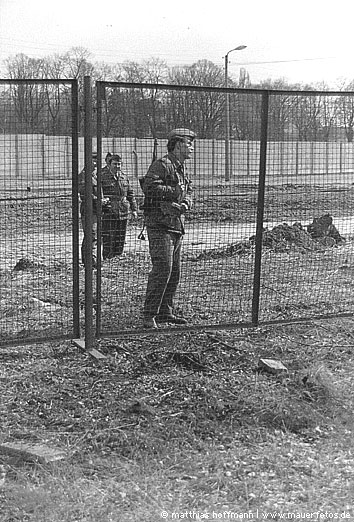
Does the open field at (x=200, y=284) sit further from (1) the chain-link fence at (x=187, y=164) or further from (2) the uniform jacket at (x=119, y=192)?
(2) the uniform jacket at (x=119, y=192)

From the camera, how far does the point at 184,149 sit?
24.0 feet

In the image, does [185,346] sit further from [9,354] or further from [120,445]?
[120,445]

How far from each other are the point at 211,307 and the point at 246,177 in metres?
2.71

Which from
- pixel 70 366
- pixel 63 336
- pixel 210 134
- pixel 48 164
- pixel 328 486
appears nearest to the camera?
pixel 328 486

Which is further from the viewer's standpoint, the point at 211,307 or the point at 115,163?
the point at 115,163

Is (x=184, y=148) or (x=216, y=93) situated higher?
(x=216, y=93)

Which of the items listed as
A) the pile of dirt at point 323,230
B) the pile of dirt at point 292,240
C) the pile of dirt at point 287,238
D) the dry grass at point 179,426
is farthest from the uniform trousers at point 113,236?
the pile of dirt at point 323,230

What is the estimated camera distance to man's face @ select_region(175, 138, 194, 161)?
7.30 metres

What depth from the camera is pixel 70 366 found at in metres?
6.53

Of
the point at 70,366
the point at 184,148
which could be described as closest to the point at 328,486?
the point at 70,366

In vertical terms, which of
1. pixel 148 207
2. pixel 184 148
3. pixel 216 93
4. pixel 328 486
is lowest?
pixel 328 486

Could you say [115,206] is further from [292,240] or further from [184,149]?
[292,240]

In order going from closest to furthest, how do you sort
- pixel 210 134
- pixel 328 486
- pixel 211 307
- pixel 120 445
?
pixel 328 486 < pixel 120 445 < pixel 210 134 < pixel 211 307

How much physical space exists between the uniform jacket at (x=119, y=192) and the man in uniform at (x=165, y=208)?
2344 mm
